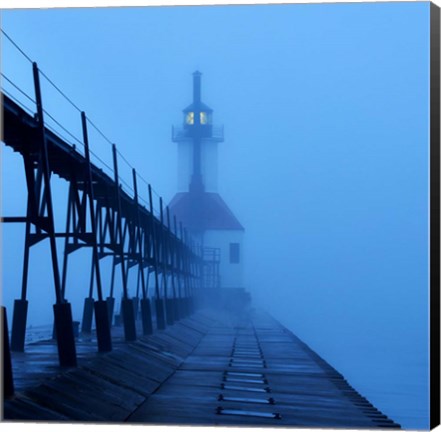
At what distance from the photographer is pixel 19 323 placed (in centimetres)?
1828

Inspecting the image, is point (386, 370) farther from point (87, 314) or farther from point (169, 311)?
point (87, 314)

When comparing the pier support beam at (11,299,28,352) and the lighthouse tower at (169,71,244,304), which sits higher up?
A: the lighthouse tower at (169,71,244,304)

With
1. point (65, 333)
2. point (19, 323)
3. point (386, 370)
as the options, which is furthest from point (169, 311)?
point (386, 370)

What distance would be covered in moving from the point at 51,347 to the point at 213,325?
29333 millimetres

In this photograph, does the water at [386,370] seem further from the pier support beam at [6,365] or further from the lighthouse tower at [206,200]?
the pier support beam at [6,365]

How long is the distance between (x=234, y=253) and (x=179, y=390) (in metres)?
61.0

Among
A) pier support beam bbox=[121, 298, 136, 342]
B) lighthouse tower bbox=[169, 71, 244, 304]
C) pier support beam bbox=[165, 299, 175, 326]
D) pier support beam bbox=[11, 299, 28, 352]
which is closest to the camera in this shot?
pier support beam bbox=[11, 299, 28, 352]

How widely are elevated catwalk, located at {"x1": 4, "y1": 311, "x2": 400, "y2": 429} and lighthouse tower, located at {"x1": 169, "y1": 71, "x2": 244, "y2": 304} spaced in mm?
50471

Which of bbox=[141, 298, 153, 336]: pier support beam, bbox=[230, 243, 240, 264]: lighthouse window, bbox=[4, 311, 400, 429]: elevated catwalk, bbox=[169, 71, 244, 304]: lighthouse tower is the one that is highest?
bbox=[169, 71, 244, 304]: lighthouse tower

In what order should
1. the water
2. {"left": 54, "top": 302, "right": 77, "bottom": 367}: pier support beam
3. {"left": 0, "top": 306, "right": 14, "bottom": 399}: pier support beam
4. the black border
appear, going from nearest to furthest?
1. {"left": 0, "top": 306, "right": 14, "bottom": 399}: pier support beam
2. the black border
3. {"left": 54, "top": 302, "right": 77, "bottom": 367}: pier support beam
4. the water

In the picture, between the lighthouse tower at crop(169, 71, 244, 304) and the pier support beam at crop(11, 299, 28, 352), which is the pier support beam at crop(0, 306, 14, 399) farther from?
the lighthouse tower at crop(169, 71, 244, 304)

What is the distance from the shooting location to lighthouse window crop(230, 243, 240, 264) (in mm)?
79312

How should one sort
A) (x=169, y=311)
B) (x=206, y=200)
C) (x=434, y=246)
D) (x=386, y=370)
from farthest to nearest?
1. (x=206, y=200)
2. (x=386, y=370)
3. (x=169, y=311)
4. (x=434, y=246)

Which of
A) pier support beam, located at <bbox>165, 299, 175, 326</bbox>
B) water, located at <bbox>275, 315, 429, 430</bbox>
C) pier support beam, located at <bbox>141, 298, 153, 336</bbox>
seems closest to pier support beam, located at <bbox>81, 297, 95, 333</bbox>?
pier support beam, located at <bbox>141, 298, 153, 336</bbox>
